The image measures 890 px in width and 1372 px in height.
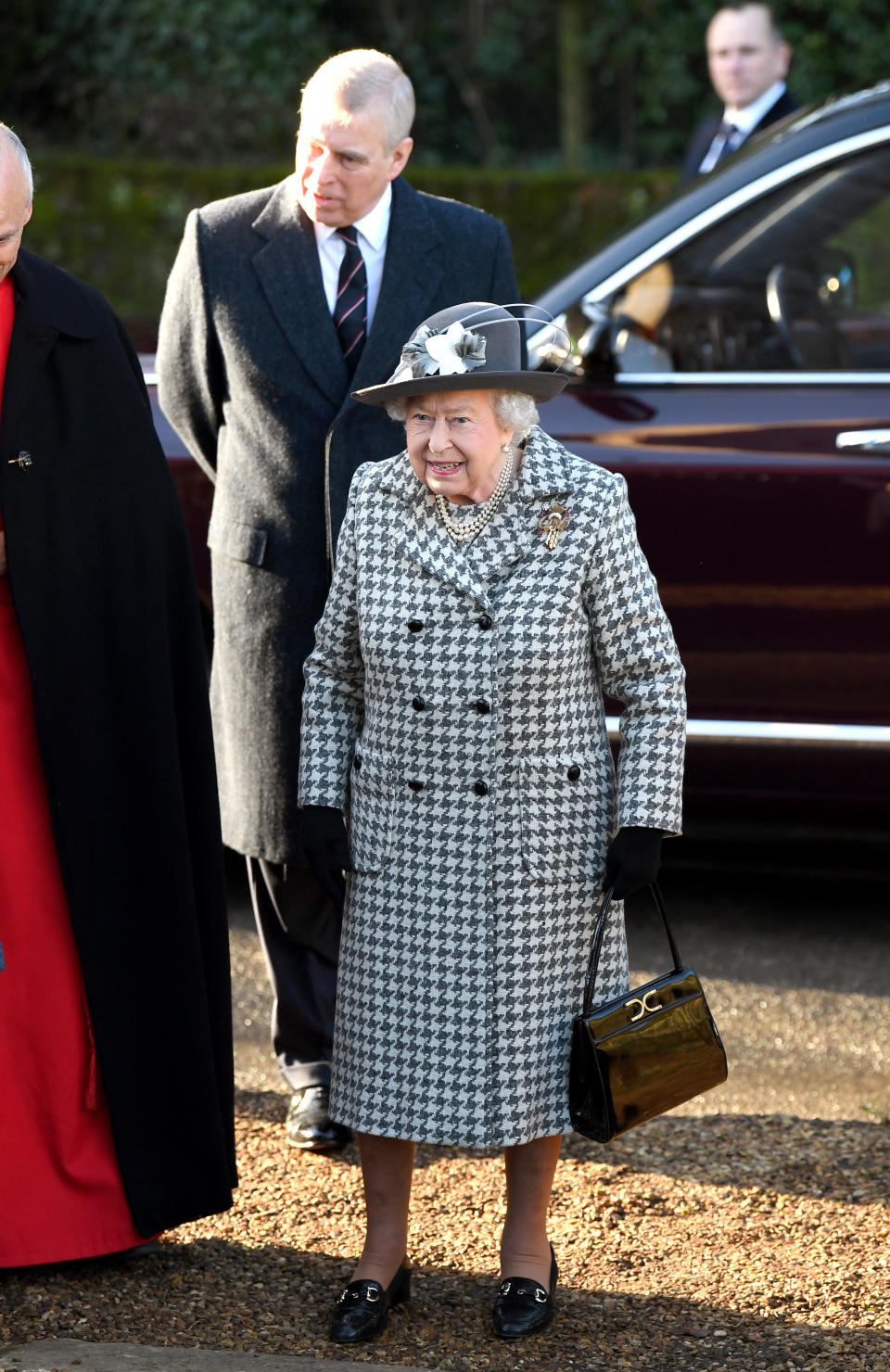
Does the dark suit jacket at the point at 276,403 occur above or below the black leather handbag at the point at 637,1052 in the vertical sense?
above

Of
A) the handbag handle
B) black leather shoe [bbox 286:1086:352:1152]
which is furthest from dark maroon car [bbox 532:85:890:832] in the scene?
the handbag handle

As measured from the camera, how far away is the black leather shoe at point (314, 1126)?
370 centimetres

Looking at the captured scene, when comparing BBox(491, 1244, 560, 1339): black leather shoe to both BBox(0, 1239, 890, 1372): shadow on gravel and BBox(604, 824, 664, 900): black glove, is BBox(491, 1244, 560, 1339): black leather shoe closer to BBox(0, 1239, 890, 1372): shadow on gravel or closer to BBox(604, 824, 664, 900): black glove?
BBox(0, 1239, 890, 1372): shadow on gravel

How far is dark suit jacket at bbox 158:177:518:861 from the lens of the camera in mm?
3602

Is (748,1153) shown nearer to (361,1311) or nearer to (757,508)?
(361,1311)

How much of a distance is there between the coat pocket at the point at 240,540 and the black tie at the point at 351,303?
0.36m

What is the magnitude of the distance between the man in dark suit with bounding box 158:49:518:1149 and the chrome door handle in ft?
3.84

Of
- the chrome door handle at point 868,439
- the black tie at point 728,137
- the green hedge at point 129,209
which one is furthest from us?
the green hedge at point 129,209

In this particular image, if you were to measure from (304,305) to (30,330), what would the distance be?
0.80 meters

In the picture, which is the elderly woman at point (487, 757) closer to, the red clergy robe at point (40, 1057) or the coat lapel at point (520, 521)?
the coat lapel at point (520, 521)

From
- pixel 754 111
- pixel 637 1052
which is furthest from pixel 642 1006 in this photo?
pixel 754 111

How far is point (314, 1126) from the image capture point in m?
3.71

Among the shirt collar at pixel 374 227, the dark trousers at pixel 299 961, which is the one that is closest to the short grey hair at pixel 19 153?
the shirt collar at pixel 374 227

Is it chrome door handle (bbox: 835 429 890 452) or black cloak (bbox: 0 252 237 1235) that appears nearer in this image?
black cloak (bbox: 0 252 237 1235)
